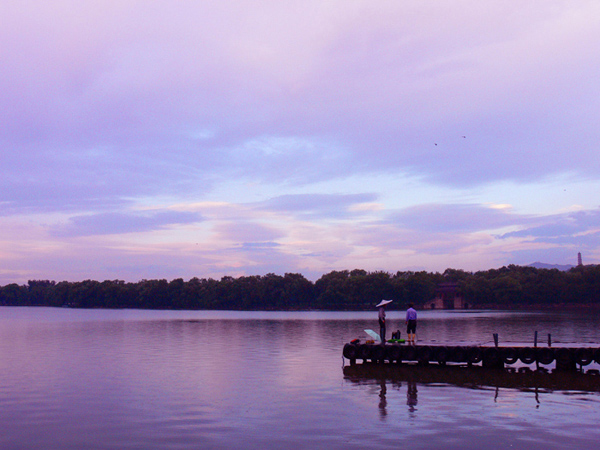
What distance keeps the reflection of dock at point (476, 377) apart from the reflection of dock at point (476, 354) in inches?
22.5

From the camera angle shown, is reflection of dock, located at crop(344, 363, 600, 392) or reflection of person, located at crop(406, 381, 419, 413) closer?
reflection of person, located at crop(406, 381, 419, 413)

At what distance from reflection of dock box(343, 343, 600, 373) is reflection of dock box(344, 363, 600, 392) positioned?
1.88 feet

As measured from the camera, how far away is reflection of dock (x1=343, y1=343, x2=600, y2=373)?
34594 mm

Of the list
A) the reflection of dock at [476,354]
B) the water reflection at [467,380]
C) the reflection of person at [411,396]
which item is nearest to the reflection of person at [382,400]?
the water reflection at [467,380]

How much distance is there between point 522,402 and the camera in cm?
2486

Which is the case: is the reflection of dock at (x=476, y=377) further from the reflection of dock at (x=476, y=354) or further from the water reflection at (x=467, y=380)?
the reflection of dock at (x=476, y=354)

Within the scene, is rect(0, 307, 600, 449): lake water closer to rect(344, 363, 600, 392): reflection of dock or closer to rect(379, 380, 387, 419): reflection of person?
rect(379, 380, 387, 419): reflection of person

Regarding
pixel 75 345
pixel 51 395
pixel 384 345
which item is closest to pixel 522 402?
pixel 384 345

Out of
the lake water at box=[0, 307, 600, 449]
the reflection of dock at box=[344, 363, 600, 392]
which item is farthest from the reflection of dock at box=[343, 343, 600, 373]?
the lake water at box=[0, 307, 600, 449]

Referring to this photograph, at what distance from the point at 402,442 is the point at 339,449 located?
2232mm

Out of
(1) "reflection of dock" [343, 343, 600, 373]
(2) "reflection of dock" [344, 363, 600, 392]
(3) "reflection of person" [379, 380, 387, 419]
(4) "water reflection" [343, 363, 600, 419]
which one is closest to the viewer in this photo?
(3) "reflection of person" [379, 380, 387, 419]

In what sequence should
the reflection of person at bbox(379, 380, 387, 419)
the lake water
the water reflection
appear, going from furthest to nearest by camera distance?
1. the water reflection
2. the reflection of person at bbox(379, 380, 387, 419)
3. the lake water

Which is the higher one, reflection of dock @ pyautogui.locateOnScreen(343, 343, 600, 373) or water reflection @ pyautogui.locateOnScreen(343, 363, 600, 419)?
reflection of dock @ pyautogui.locateOnScreen(343, 343, 600, 373)

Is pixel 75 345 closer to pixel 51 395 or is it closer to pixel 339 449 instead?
pixel 51 395
